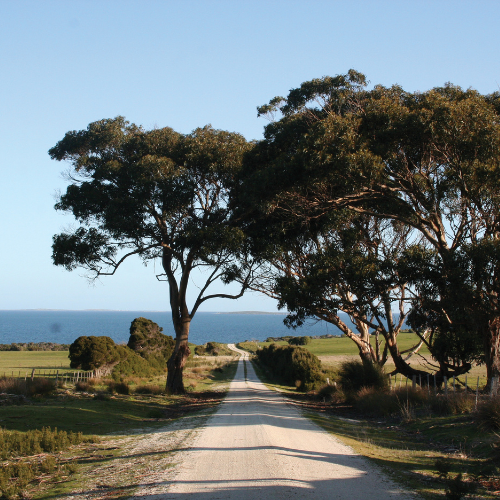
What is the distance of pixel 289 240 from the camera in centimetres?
2108

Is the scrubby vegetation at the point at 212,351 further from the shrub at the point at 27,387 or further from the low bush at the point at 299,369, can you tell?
the shrub at the point at 27,387

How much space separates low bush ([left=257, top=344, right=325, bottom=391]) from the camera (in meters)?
33.8

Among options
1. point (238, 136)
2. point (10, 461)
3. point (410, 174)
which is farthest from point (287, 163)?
point (10, 461)

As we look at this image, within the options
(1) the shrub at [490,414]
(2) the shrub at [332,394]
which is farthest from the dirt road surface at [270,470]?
(2) the shrub at [332,394]

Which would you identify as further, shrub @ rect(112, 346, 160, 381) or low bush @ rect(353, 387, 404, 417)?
shrub @ rect(112, 346, 160, 381)

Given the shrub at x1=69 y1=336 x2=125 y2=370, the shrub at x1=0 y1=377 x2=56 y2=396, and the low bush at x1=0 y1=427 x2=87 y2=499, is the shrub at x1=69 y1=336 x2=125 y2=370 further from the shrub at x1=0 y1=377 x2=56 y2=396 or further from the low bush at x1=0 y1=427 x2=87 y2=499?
the low bush at x1=0 y1=427 x2=87 y2=499

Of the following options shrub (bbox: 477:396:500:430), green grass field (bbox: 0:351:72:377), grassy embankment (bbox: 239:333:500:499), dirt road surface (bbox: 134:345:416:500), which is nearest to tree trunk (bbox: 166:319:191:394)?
grassy embankment (bbox: 239:333:500:499)

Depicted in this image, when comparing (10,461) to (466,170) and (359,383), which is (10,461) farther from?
(359,383)

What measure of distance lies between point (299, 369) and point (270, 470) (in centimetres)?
2923

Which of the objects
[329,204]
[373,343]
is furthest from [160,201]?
[373,343]

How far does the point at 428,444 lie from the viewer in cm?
1084

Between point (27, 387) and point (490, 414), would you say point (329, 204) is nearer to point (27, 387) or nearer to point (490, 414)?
point (490, 414)

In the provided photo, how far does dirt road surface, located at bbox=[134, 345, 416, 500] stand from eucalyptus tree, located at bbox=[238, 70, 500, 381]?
7.16m

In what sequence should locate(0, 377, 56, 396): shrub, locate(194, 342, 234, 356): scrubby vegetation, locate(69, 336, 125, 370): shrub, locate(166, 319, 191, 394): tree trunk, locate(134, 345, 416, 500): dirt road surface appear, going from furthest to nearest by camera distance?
locate(194, 342, 234, 356): scrubby vegetation, locate(69, 336, 125, 370): shrub, locate(166, 319, 191, 394): tree trunk, locate(0, 377, 56, 396): shrub, locate(134, 345, 416, 500): dirt road surface
